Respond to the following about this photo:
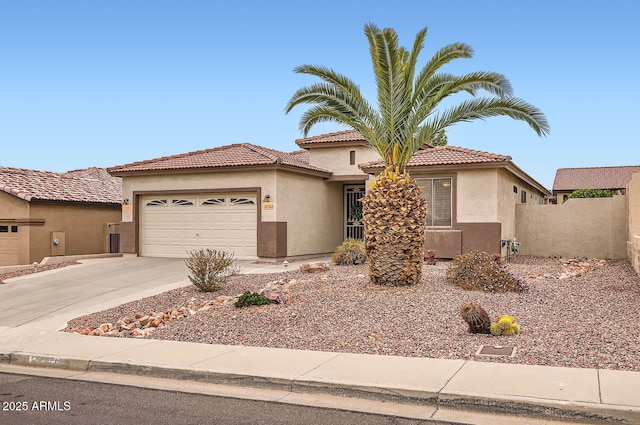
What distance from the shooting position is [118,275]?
17.9 metres

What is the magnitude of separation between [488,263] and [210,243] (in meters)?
11.4

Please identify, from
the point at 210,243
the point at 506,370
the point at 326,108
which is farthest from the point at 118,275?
the point at 506,370

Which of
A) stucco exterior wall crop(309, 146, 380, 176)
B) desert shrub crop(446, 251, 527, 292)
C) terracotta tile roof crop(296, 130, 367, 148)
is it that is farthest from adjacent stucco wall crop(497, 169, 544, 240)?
desert shrub crop(446, 251, 527, 292)

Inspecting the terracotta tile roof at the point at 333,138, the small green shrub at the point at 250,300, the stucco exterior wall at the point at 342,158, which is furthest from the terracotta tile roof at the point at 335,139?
the small green shrub at the point at 250,300

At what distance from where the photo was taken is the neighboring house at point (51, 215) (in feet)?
76.7

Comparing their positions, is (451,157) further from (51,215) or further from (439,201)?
(51,215)

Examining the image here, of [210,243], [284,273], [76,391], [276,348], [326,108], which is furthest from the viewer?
[210,243]

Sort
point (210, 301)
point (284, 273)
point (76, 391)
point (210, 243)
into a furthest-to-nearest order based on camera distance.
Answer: point (210, 243)
point (284, 273)
point (210, 301)
point (76, 391)

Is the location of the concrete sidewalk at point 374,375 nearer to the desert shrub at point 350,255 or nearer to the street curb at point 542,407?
the street curb at point 542,407

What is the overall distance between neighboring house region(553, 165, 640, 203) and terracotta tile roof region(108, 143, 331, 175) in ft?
106

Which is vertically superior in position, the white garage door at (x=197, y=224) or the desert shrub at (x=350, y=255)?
the white garage door at (x=197, y=224)

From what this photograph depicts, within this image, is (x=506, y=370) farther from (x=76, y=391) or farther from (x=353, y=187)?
(x=353, y=187)

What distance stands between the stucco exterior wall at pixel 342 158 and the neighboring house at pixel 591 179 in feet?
99.8

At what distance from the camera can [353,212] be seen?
25250mm
